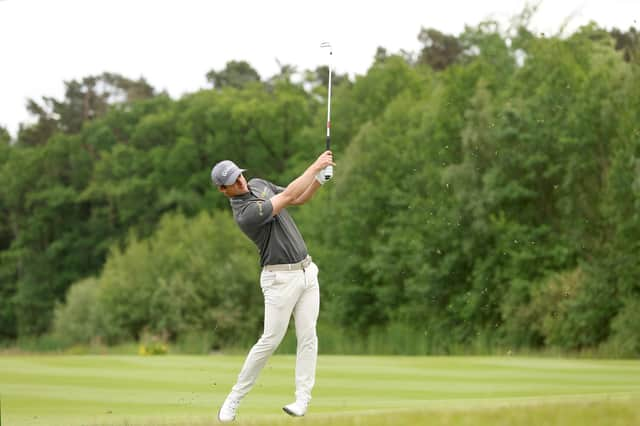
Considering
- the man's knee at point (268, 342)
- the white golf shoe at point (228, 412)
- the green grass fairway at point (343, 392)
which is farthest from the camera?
the man's knee at point (268, 342)

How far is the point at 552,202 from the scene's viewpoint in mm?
40344

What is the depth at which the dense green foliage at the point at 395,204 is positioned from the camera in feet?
122

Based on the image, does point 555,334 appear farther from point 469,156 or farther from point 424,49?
point 424,49

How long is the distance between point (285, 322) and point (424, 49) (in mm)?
Answer: 63254

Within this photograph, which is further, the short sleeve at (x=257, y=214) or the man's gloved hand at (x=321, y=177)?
the man's gloved hand at (x=321, y=177)

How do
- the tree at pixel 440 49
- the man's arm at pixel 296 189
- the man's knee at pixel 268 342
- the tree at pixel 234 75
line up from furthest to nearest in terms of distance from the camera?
the tree at pixel 234 75 → the tree at pixel 440 49 → the man's knee at pixel 268 342 → the man's arm at pixel 296 189

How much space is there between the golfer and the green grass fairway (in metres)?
0.35

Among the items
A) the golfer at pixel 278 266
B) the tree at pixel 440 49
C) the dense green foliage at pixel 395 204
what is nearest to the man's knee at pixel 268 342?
the golfer at pixel 278 266

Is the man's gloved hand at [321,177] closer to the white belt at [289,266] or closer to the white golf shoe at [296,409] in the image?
the white belt at [289,266]

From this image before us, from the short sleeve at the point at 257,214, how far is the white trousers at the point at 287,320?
46 centimetres

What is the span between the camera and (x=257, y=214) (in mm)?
9594

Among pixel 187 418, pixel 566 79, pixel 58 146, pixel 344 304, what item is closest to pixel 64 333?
pixel 344 304

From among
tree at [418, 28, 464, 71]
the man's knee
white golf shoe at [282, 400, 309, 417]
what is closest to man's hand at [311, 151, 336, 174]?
the man's knee

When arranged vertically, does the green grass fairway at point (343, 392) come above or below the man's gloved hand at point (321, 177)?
below
